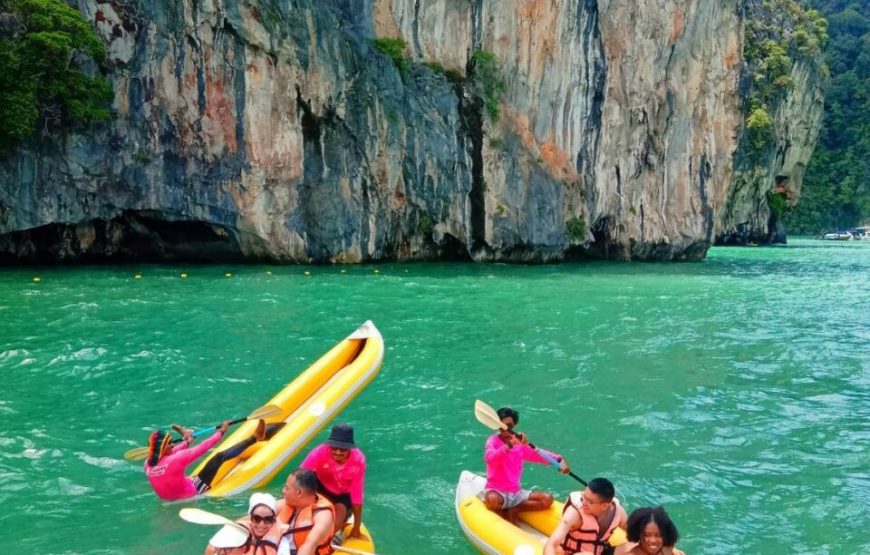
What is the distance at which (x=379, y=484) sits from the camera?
23.7ft

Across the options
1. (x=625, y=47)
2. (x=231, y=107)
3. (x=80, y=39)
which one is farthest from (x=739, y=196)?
(x=80, y=39)

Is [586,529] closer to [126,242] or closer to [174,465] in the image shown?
[174,465]

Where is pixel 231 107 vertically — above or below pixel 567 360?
above

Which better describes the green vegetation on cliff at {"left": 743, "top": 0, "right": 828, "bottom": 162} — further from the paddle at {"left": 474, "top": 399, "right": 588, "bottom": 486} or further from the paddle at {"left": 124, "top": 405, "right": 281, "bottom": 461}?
the paddle at {"left": 124, "top": 405, "right": 281, "bottom": 461}

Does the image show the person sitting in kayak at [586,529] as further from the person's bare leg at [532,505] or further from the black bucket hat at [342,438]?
the black bucket hat at [342,438]

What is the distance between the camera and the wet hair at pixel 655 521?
423cm

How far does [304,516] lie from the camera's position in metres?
4.95

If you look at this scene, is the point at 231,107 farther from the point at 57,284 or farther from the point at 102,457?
the point at 102,457

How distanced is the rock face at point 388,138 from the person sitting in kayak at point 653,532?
893 inches

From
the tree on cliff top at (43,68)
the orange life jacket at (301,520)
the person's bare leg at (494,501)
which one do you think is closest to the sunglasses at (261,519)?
the orange life jacket at (301,520)

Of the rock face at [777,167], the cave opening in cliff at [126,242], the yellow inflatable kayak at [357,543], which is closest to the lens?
the yellow inflatable kayak at [357,543]

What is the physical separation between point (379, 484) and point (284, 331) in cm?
731

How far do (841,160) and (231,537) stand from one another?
278 feet

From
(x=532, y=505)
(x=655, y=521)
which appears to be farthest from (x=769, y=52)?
(x=655, y=521)
